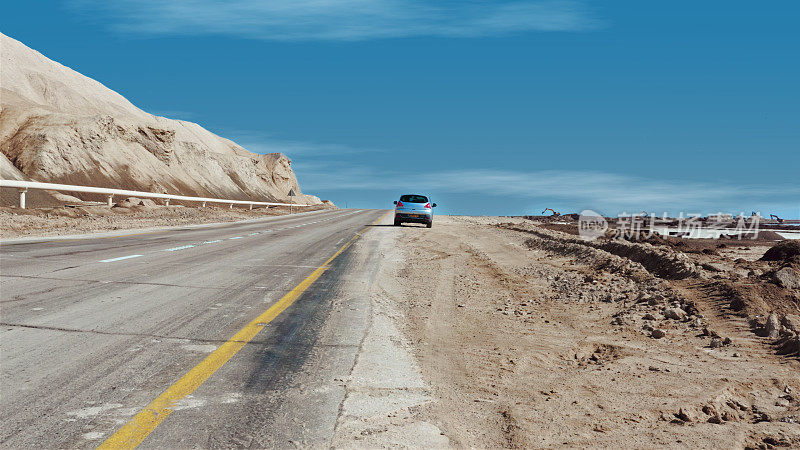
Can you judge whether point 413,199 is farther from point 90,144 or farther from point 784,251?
point 90,144

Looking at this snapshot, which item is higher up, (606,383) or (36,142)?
(36,142)

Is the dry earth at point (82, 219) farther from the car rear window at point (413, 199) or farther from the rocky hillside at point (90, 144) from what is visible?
the rocky hillside at point (90, 144)

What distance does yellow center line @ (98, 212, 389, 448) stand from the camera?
3336 millimetres

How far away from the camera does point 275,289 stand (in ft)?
29.9

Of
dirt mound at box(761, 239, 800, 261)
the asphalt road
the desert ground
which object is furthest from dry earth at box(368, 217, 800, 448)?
dirt mound at box(761, 239, 800, 261)

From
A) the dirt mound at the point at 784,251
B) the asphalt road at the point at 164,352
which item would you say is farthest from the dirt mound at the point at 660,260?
the asphalt road at the point at 164,352

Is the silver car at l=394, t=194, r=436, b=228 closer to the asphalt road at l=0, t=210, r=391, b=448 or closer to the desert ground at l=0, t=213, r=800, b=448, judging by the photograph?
the desert ground at l=0, t=213, r=800, b=448

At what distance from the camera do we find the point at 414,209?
32469mm

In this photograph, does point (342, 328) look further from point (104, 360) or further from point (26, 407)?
point (26, 407)

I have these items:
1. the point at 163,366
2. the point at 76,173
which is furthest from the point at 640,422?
the point at 76,173

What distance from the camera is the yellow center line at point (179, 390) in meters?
3.34

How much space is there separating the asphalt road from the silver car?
21.3 meters

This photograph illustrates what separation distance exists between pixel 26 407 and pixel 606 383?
163 inches

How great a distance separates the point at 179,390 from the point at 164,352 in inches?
43.8
